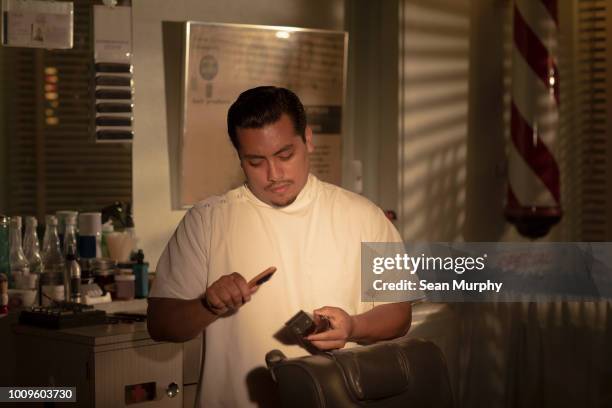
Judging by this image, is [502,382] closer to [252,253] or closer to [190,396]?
[190,396]

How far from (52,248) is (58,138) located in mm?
387

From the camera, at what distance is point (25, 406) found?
2.66m

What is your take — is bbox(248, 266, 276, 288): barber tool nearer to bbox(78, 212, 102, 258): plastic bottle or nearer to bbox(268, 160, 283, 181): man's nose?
bbox(268, 160, 283, 181): man's nose

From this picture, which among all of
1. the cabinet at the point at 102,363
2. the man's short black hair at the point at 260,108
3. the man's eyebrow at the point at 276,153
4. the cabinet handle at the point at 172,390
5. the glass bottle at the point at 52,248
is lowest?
the cabinet handle at the point at 172,390

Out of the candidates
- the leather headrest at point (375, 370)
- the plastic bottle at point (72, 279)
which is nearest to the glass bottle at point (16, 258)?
the plastic bottle at point (72, 279)

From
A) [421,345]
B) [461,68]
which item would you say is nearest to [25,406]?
[421,345]

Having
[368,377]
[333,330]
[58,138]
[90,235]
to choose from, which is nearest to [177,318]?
[333,330]

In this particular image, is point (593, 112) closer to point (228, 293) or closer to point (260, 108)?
point (260, 108)

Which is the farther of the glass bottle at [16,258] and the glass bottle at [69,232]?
the glass bottle at [69,232]

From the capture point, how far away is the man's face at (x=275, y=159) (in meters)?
1.79

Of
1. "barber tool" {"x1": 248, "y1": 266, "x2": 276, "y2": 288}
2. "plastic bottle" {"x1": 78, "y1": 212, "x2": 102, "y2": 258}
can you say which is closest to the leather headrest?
"barber tool" {"x1": 248, "y1": 266, "x2": 276, "y2": 288}

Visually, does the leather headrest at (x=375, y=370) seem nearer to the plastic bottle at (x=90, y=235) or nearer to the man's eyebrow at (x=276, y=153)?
the man's eyebrow at (x=276, y=153)

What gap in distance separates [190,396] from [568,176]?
72.5 inches

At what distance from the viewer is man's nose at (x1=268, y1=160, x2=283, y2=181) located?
1803 mm
